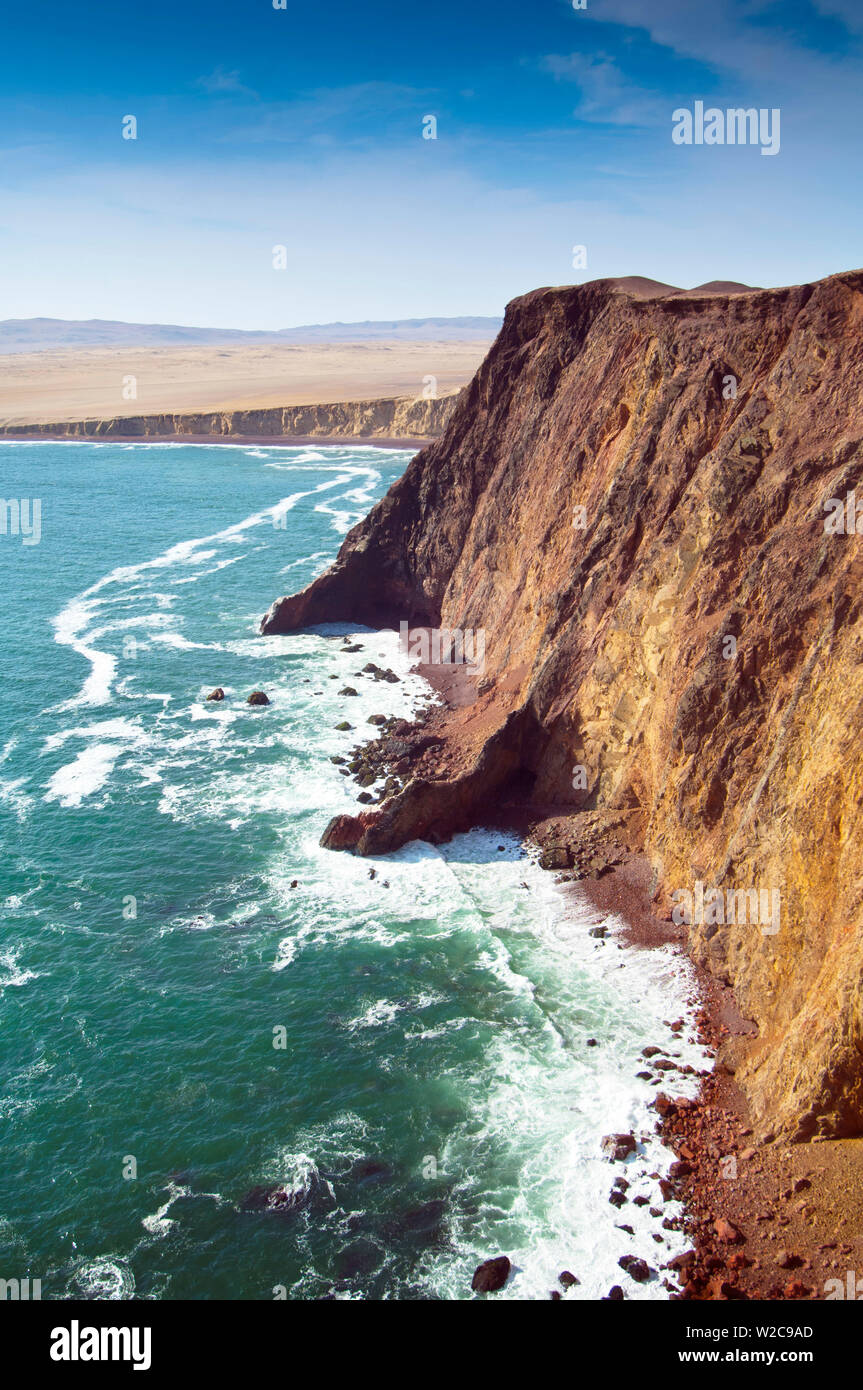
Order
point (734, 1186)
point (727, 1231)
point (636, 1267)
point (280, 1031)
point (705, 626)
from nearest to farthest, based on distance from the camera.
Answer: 1. point (636, 1267)
2. point (727, 1231)
3. point (734, 1186)
4. point (280, 1031)
5. point (705, 626)

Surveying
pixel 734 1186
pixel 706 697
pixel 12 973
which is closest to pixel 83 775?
pixel 12 973

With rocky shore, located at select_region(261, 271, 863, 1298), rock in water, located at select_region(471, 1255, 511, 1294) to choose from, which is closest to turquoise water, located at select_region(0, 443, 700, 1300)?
rock in water, located at select_region(471, 1255, 511, 1294)

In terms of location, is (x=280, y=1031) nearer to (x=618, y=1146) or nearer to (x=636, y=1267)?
(x=618, y=1146)

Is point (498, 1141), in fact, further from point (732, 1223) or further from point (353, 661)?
point (353, 661)

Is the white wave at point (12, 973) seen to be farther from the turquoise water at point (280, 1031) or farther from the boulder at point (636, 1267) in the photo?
the boulder at point (636, 1267)

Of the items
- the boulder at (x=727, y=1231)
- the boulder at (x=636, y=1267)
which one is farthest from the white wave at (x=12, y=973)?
the boulder at (x=727, y=1231)

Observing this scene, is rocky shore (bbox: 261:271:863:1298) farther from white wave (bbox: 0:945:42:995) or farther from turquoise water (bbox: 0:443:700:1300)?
→ white wave (bbox: 0:945:42:995)
